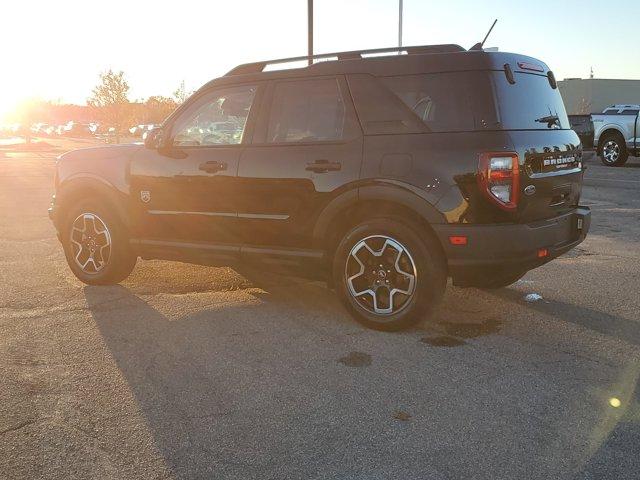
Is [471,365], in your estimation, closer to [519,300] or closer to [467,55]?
[519,300]

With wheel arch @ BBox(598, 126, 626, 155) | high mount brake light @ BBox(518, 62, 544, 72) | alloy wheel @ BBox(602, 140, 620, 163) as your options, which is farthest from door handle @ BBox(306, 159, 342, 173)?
alloy wheel @ BBox(602, 140, 620, 163)

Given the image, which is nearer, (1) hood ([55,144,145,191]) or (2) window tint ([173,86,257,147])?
(2) window tint ([173,86,257,147])

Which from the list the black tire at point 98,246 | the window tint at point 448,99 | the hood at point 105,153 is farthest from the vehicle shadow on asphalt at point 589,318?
the hood at point 105,153

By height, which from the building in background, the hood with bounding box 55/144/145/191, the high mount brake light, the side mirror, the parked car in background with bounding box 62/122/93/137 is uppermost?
the building in background

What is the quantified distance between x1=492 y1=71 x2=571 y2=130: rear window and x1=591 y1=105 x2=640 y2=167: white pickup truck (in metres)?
16.5

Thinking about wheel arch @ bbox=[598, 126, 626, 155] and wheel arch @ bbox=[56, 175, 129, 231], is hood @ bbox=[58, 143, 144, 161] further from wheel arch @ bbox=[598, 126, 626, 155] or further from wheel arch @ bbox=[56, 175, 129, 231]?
wheel arch @ bbox=[598, 126, 626, 155]

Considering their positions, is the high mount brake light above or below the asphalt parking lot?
above

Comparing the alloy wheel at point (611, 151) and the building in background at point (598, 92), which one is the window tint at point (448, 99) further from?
the building in background at point (598, 92)

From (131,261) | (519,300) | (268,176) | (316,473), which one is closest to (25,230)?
(131,261)

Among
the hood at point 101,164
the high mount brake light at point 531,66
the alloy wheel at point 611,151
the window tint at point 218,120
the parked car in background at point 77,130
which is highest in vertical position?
the high mount brake light at point 531,66

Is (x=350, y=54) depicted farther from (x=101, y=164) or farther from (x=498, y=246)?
(x=101, y=164)

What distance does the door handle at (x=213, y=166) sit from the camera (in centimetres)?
516

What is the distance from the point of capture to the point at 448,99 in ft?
14.4

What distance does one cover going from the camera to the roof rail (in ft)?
15.0
